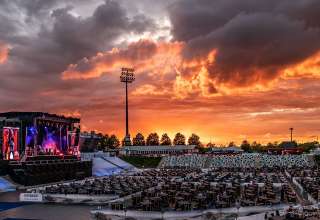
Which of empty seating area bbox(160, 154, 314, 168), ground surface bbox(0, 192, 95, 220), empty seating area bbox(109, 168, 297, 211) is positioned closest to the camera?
ground surface bbox(0, 192, 95, 220)

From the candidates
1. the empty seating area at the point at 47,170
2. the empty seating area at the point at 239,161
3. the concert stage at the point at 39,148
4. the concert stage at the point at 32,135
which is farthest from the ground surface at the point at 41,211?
the empty seating area at the point at 239,161

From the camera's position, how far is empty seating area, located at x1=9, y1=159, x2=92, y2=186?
270 ft

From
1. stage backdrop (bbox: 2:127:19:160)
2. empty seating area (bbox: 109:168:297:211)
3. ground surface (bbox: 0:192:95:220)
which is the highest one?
stage backdrop (bbox: 2:127:19:160)

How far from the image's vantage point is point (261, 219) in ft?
136

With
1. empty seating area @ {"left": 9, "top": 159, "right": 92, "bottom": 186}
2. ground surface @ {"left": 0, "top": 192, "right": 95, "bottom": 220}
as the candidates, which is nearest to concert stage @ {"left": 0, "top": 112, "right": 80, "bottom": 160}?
empty seating area @ {"left": 9, "top": 159, "right": 92, "bottom": 186}

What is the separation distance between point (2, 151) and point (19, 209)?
2949cm

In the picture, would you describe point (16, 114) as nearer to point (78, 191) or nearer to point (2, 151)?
point (2, 151)

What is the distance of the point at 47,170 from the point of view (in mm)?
88000

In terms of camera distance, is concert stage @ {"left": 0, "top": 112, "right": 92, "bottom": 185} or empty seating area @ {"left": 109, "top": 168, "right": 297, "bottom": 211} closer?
empty seating area @ {"left": 109, "top": 168, "right": 297, "bottom": 211}

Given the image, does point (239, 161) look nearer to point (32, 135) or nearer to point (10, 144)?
point (32, 135)

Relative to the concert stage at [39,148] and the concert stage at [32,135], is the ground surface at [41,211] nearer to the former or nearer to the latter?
the concert stage at [39,148]

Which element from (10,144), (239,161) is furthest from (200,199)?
(239,161)

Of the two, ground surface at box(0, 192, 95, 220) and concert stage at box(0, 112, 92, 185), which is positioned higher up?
concert stage at box(0, 112, 92, 185)

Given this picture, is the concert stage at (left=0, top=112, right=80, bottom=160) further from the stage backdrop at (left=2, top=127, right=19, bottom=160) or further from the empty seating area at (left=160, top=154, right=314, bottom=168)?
the empty seating area at (left=160, top=154, right=314, bottom=168)
